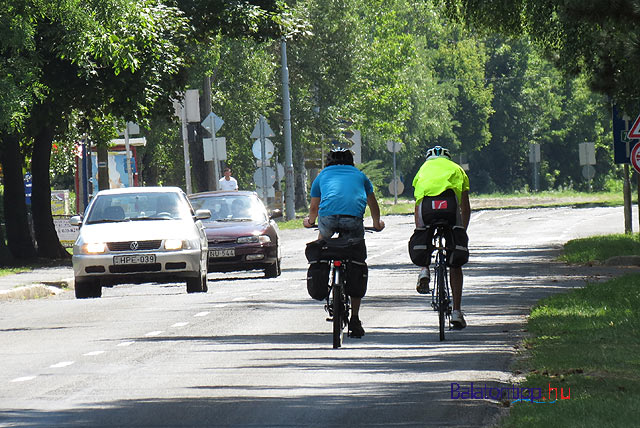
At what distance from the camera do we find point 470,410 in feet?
32.5

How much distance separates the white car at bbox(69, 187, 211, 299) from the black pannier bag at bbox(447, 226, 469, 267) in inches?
317

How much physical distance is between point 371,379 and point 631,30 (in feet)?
24.0

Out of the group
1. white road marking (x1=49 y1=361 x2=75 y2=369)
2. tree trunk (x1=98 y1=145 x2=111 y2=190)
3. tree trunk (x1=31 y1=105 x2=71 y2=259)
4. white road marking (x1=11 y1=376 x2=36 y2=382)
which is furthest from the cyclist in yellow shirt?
tree trunk (x1=98 y1=145 x2=111 y2=190)

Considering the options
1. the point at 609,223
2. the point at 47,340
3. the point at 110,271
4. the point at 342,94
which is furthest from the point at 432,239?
the point at 342,94

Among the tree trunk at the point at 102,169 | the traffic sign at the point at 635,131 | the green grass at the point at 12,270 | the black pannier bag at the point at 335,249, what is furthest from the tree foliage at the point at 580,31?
the tree trunk at the point at 102,169

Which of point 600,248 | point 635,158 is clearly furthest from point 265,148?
point 635,158

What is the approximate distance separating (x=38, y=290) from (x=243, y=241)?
336cm

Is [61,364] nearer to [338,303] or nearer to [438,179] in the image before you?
[338,303]

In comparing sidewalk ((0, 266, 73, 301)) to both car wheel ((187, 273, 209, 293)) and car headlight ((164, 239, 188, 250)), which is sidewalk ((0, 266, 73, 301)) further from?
car headlight ((164, 239, 188, 250))

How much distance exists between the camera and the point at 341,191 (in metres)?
14.2

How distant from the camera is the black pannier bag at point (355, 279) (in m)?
14.0

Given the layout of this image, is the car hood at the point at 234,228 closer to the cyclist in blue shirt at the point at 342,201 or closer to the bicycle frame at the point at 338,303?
the cyclist in blue shirt at the point at 342,201

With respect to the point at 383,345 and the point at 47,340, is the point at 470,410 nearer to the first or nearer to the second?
the point at 383,345

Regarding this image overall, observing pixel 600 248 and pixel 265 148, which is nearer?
pixel 600 248
